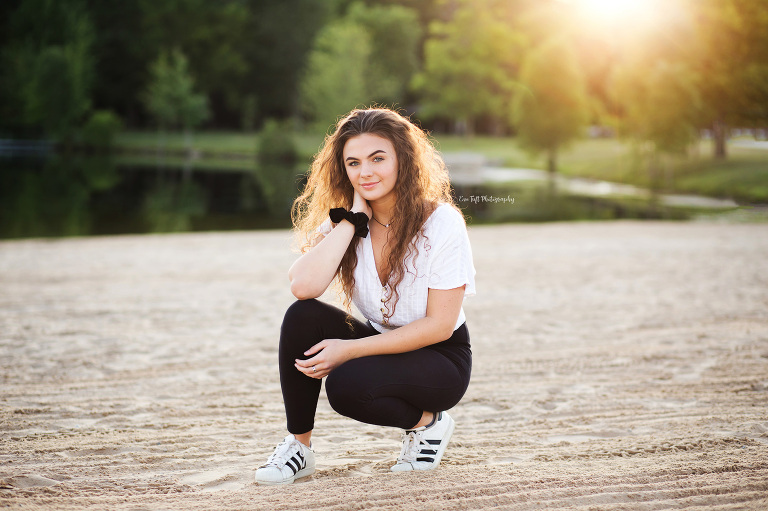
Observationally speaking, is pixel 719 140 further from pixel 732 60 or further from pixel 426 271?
pixel 426 271

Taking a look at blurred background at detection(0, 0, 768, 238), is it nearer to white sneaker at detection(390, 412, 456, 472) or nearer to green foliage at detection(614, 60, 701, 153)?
green foliage at detection(614, 60, 701, 153)

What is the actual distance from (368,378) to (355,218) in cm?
65

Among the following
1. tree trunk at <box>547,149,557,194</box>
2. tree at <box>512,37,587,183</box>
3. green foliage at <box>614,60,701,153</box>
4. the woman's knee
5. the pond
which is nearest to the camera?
the woman's knee

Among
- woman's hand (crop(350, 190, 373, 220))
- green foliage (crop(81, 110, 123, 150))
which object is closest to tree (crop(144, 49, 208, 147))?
green foliage (crop(81, 110, 123, 150))

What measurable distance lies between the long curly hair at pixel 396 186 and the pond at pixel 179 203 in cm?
1283

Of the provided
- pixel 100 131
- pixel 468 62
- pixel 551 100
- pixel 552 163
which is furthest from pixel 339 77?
pixel 100 131

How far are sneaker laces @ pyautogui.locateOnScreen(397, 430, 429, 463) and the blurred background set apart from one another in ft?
35.8

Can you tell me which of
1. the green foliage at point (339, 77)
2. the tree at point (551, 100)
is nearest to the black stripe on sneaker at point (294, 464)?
the tree at point (551, 100)

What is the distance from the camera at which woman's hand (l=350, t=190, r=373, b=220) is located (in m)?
3.03

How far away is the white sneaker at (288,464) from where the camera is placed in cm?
288

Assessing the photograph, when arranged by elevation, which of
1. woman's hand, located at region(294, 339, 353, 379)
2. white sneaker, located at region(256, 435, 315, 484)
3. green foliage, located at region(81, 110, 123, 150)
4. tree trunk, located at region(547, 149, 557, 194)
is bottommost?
white sneaker, located at region(256, 435, 315, 484)

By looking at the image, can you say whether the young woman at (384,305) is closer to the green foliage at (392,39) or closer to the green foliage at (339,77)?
the green foliage at (339,77)

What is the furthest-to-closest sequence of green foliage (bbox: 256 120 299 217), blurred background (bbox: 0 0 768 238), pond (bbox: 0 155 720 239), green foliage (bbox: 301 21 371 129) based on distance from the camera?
1. green foliage (bbox: 301 21 371 129)
2. green foliage (bbox: 256 120 299 217)
3. blurred background (bbox: 0 0 768 238)
4. pond (bbox: 0 155 720 239)

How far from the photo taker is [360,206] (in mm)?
3029
